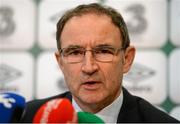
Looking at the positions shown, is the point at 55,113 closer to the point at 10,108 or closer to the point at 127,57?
the point at 10,108

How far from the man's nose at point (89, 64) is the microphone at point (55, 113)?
0.79 feet

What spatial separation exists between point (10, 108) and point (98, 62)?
1.01ft

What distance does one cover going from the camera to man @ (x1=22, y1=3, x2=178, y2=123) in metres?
0.98

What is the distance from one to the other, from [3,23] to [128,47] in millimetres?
1141

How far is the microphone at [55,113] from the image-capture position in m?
0.66

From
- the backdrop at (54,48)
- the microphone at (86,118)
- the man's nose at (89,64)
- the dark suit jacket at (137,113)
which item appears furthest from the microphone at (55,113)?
the backdrop at (54,48)

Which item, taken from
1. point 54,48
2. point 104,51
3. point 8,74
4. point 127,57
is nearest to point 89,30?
point 104,51

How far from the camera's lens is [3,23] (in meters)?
2.06

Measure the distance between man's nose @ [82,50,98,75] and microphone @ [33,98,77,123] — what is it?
241 millimetres

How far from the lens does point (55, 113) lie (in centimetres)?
68

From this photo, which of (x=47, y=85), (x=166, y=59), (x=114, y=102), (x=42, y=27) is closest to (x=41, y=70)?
(x=47, y=85)

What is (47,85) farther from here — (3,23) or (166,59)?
(166,59)

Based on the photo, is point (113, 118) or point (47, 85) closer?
point (113, 118)

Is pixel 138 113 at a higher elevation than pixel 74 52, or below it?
below
